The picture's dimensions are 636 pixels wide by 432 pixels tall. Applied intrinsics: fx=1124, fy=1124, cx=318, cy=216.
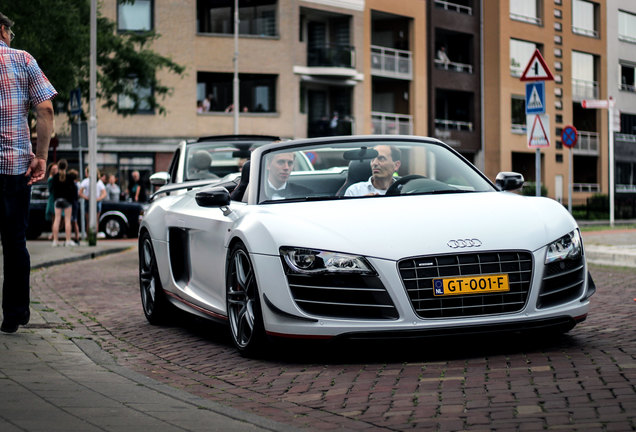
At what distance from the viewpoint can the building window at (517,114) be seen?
198ft

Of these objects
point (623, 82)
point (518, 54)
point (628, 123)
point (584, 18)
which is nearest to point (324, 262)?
point (518, 54)

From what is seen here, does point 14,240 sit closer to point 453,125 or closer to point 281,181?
point 281,181

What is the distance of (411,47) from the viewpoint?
180 feet

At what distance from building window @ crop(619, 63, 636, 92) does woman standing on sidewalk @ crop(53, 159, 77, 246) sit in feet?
170

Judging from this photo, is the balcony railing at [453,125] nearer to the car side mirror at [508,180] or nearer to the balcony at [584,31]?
the balcony at [584,31]

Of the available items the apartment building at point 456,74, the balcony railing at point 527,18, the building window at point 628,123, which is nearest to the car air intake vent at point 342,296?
the apartment building at point 456,74

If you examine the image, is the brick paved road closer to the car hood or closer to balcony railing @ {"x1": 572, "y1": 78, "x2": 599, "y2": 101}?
the car hood

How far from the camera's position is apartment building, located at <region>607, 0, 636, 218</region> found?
68312 millimetres

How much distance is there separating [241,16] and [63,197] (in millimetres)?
26201

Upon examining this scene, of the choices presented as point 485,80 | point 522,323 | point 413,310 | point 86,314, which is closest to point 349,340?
point 413,310

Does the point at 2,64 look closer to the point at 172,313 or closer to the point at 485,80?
the point at 172,313

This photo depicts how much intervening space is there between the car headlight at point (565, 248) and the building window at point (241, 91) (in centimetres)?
4077

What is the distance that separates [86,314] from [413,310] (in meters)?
4.69

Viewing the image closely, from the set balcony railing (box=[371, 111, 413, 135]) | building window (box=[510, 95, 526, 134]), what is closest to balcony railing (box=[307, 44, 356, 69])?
balcony railing (box=[371, 111, 413, 135])
